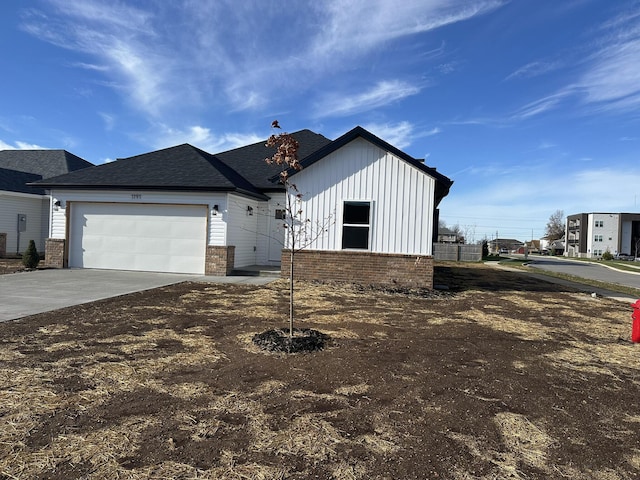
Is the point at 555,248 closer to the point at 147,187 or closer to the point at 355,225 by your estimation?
the point at 355,225

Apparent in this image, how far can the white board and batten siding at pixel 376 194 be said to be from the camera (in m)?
11.8

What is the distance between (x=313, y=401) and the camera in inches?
149

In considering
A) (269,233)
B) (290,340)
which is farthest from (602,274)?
(290,340)

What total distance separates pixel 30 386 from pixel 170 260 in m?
10.4

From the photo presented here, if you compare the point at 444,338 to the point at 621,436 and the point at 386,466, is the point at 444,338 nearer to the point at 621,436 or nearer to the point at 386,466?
the point at 621,436

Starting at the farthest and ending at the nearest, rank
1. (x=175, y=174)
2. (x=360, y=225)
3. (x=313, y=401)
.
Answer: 1. (x=175, y=174)
2. (x=360, y=225)
3. (x=313, y=401)

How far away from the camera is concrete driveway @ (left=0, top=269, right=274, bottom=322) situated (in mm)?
7770

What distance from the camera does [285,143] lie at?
220 inches

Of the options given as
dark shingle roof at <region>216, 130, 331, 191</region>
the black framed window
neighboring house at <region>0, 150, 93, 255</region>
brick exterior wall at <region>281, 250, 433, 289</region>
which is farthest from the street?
neighboring house at <region>0, 150, 93, 255</region>

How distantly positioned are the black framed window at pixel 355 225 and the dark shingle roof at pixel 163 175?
3936 mm

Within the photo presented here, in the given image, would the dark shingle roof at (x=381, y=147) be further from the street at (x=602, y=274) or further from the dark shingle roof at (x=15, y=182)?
the dark shingle roof at (x=15, y=182)

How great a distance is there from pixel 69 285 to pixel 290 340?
7978 millimetres

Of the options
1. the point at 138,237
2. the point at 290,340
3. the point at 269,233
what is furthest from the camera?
the point at 269,233

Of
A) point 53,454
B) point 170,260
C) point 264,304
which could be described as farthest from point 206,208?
point 53,454
